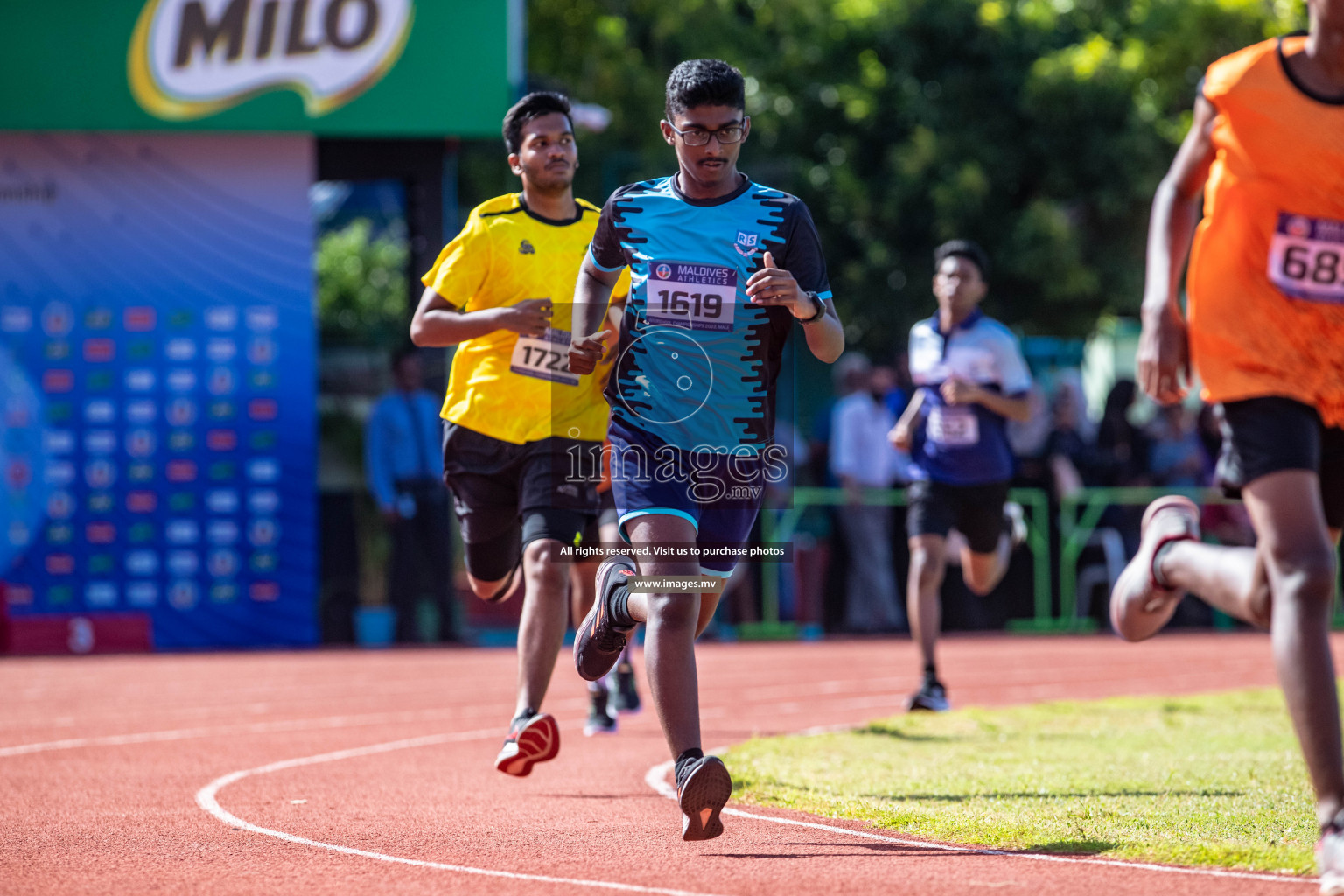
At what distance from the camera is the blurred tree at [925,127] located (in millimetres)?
21938

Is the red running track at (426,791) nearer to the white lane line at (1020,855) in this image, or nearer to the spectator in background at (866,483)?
the white lane line at (1020,855)

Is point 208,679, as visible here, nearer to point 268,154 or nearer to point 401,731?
point 401,731

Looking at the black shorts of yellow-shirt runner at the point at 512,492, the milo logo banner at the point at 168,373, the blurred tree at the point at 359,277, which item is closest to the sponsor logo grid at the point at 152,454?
the milo logo banner at the point at 168,373

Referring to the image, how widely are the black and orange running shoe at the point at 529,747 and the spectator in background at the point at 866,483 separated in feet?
35.2

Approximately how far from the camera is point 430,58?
53.4 feet

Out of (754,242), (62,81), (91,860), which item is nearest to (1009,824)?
(754,242)

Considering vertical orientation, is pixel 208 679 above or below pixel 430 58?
below

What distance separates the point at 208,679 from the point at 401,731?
4.34 metres

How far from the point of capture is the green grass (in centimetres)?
527

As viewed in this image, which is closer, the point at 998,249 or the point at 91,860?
the point at 91,860

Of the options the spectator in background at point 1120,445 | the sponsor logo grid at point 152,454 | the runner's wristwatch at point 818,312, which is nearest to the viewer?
the runner's wristwatch at point 818,312

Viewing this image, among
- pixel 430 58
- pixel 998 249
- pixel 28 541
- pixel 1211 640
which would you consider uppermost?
pixel 430 58

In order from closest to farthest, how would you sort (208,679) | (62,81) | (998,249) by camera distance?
(208,679)
(62,81)
(998,249)

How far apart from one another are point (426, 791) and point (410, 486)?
9.68 m
